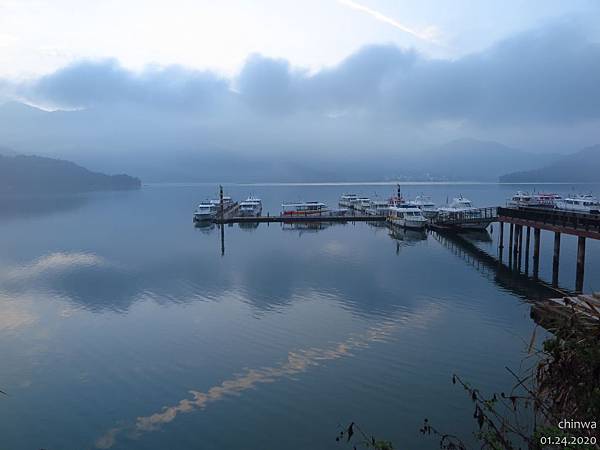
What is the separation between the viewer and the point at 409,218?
71.6 meters

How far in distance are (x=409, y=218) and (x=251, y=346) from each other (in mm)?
51960

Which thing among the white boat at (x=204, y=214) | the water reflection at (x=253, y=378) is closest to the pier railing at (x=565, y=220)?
the water reflection at (x=253, y=378)

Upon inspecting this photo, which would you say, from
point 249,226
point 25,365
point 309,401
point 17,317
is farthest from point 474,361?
point 249,226

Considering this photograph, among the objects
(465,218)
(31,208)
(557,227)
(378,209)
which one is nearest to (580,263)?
Answer: (557,227)

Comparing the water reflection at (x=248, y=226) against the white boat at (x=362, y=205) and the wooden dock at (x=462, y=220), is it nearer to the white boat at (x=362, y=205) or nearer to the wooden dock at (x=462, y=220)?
the white boat at (x=362, y=205)

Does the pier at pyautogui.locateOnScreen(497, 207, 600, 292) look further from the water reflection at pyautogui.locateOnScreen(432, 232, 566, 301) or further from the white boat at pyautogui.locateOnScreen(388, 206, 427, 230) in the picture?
the white boat at pyautogui.locateOnScreen(388, 206, 427, 230)

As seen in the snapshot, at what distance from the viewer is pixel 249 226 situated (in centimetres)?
8081

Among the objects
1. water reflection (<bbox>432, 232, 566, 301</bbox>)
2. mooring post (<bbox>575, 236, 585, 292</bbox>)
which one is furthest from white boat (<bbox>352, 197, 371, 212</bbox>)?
mooring post (<bbox>575, 236, 585, 292</bbox>)

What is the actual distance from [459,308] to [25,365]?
2588 cm

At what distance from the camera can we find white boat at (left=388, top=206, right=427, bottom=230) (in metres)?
70.4

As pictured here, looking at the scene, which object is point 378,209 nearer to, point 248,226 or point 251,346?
point 248,226

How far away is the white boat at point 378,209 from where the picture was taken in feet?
308

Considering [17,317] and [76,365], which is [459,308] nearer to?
[76,365]

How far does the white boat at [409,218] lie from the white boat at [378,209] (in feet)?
45.4
